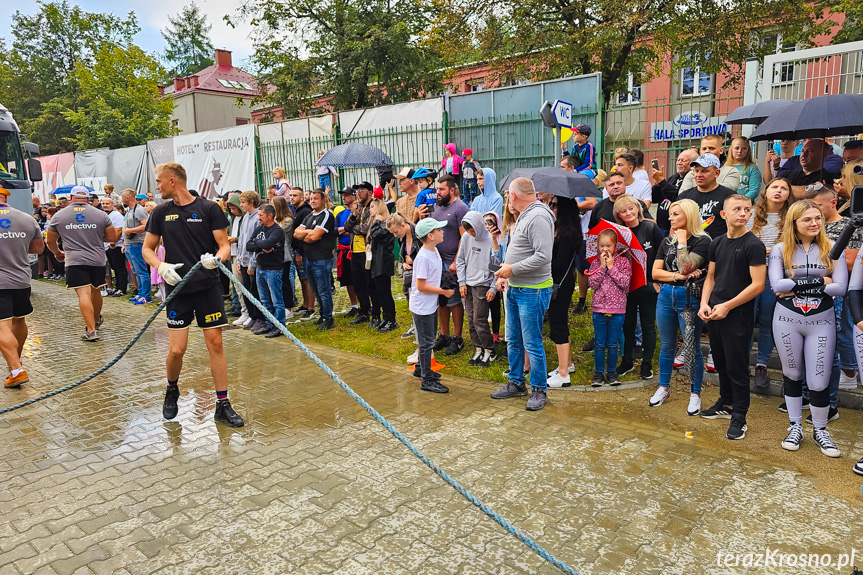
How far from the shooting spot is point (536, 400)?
17.8 ft

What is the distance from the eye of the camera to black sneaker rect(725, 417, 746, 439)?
4.61 metres

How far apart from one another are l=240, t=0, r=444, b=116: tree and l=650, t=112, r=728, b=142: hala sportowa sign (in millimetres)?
16886

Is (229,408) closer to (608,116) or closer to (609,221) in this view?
(609,221)

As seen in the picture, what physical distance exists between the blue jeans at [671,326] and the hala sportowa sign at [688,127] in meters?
5.67

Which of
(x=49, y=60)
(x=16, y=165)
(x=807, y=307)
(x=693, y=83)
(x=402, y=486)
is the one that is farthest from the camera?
(x=49, y=60)

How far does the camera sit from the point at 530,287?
17.7 ft

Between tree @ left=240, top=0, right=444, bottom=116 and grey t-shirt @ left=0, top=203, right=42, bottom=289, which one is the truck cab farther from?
tree @ left=240, top=0, right=444, bottom=116

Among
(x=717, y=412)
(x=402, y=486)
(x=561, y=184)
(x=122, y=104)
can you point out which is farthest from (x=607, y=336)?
(x=122, y=104)

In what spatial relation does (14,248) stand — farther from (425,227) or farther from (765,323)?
(765,323)

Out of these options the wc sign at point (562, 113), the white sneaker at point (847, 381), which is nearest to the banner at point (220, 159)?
the wc sign at point (562, 113)

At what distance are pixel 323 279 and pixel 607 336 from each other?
4328 mm

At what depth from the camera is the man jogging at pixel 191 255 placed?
17.1 feet

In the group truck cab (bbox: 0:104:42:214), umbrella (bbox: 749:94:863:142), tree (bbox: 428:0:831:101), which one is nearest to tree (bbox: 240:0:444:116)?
tree (bbox: 428:0:831:101)

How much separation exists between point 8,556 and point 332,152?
29.2ft
